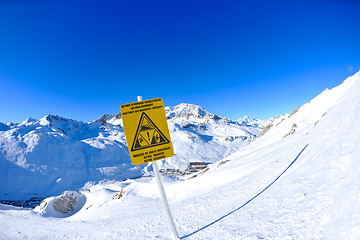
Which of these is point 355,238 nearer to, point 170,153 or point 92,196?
point 170,153

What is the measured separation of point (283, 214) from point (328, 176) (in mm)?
1952

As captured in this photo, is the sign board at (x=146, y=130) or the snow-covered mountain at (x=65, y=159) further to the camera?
the snow-covered mountain at (x=65, y=159)

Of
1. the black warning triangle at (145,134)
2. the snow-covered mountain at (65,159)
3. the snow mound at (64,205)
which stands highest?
the snow-covered mountain at (65,159)

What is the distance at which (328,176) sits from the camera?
4.29 m

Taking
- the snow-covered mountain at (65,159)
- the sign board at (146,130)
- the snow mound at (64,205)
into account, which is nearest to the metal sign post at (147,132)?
the sign board at (146,130)

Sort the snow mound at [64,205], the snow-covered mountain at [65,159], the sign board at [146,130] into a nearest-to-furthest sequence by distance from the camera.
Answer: the sign board at [146,130] → the snow mound at [64,205] → the snow-covered mountain at [65,159]

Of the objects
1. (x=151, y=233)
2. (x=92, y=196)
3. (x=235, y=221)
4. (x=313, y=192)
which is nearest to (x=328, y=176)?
(x=313, y=192)

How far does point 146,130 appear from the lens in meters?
3.56

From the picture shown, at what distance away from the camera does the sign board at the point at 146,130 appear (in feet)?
11.4

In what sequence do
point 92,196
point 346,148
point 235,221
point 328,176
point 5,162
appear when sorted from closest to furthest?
1. point 235,221
2. point 328,176
3. point 346,148
4. point 92,196
5. point 5,162

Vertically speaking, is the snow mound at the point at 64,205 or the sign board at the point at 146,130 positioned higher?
the sign board at the point at 146,130

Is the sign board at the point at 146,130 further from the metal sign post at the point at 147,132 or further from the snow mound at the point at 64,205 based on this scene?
the snow mound at the point at 64,205

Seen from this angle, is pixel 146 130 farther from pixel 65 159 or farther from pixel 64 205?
pixel 65 159

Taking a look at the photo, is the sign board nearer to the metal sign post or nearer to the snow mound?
the metal sign post
